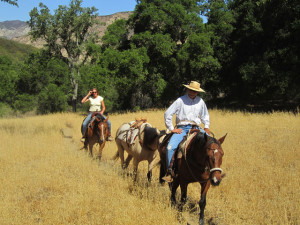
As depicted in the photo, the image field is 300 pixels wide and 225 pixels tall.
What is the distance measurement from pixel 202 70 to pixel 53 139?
15.7 metres

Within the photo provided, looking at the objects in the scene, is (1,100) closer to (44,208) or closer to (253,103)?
(253,103)

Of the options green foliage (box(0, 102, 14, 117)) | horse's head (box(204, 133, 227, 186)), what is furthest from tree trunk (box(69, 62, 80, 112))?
horse's head (box(204, 133, 227, 186))

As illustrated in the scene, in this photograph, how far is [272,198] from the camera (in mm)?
5957

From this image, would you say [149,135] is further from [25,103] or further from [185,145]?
[25,103]

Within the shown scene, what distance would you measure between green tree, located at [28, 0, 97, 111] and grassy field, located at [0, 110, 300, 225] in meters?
20.0

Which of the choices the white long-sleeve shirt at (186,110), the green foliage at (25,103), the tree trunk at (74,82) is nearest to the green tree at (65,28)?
the tree trunk at (74,82)

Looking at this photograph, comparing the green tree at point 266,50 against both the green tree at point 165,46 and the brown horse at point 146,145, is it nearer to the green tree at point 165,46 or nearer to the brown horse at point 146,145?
the green tree at point 165,46

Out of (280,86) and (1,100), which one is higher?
(280,86)

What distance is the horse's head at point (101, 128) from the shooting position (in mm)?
9273

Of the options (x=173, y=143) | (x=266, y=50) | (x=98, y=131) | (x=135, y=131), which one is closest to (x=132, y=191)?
(x=173, y=143)

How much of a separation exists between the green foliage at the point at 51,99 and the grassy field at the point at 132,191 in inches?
789

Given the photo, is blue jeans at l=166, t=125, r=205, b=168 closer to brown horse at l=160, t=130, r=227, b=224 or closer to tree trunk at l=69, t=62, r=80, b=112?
brown horse at l=160, t=130, r=227, b=224

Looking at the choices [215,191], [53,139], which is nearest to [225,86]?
[53,139]

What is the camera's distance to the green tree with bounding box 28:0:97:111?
26969mm
